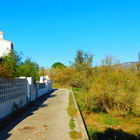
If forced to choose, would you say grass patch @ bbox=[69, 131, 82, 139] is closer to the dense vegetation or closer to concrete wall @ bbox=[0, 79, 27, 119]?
the dense vegetation

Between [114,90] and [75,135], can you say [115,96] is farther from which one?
[75,135]

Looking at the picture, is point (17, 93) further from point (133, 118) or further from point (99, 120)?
point (133, 118)

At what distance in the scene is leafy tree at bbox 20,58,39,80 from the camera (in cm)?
1389

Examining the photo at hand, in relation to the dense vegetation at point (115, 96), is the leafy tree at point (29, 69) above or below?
above

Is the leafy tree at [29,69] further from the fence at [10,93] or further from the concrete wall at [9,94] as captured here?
the concrete wall at [9,94]

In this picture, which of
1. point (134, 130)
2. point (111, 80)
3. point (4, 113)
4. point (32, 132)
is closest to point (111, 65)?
point (111, 80)

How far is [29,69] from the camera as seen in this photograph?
14.2 m

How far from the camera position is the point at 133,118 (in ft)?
28.5

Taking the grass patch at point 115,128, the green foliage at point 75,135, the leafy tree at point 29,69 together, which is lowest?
the grass patch at point 115,128

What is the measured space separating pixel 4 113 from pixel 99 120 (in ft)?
15.5

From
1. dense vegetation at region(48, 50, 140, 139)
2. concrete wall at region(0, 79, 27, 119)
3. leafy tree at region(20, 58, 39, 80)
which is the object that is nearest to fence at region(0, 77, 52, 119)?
concrete wall at region(0, 79, 27, 119)

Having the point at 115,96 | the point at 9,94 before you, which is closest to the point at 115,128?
the point at 115,96

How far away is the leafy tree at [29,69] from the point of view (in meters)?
13.9

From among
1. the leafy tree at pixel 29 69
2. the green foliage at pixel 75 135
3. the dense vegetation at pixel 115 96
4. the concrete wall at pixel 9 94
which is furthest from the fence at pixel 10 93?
the dense vegetation at pixel 115 96
